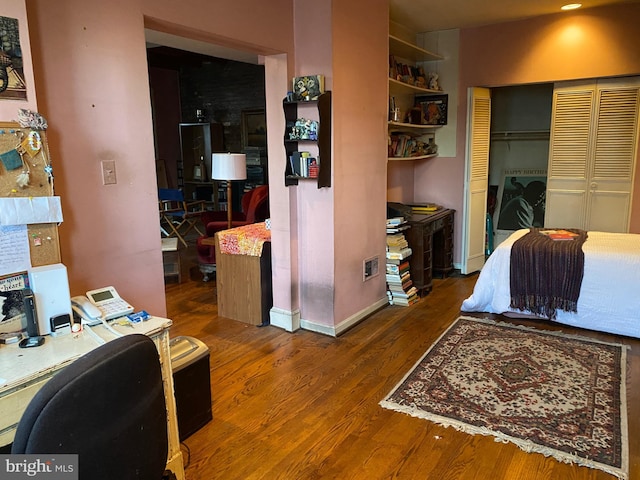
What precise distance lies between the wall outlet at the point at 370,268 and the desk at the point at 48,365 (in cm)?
229

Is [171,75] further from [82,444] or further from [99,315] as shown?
[82,444]

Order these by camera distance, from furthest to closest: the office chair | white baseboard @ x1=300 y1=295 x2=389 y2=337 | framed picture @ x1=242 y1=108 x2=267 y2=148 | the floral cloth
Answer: framed picture @ x1=242 y1=108 x2=267 y2=148 < the floral cloth < white baseboard @ x1=300 y1=295 x2=389 y2=337 < the office chair

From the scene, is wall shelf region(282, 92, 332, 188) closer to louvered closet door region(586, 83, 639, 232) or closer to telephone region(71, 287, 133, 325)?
telephone region(71, 287, 133, 325)

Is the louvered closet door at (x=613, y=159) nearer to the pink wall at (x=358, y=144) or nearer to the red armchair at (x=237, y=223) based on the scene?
the pink wall at (x=358, y=144)

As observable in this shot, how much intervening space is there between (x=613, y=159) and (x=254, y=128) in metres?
5.12

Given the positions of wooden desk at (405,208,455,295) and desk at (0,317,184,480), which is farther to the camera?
wooden desk at (405,208,455,295)

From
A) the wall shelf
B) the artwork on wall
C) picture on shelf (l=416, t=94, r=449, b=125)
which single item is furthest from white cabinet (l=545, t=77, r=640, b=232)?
the artwork on wall

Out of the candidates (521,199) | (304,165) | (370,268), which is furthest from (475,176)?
(304,165)

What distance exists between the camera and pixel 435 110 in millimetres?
5418

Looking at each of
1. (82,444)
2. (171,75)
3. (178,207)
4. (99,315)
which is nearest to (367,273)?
(99,315)

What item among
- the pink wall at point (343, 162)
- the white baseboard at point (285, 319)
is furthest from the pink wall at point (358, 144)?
the white baseboard at point (285, 319)

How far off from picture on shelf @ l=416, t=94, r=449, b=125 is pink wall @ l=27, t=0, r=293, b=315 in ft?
10.9

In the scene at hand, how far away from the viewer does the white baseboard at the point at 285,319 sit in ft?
12.6

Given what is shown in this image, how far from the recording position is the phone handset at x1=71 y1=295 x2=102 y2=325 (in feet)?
6.52
